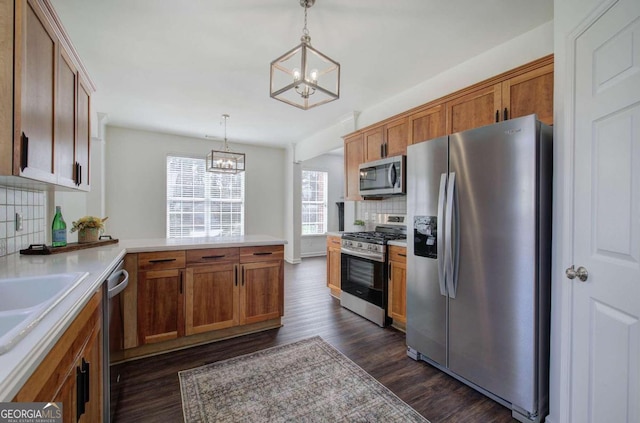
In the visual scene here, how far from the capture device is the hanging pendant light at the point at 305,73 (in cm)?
167

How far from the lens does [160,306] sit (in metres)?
2.42

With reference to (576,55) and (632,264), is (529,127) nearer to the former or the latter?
(576,55)

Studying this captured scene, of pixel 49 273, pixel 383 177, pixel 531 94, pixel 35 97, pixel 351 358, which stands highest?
pixel 531 94

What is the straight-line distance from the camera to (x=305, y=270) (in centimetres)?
577

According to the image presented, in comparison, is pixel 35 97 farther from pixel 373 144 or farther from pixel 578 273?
pixel 373 144

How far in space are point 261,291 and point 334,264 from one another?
134 centimetres

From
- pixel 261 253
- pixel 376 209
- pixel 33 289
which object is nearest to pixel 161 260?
pixel 261 253

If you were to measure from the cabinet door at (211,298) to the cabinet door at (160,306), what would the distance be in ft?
0.24

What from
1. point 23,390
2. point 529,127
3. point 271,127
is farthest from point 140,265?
point 271,127

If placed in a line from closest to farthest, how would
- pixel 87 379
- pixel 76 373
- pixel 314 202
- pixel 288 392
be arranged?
pixel 76 373, pixel 87 379, pixel 288 392, pixel 314 202

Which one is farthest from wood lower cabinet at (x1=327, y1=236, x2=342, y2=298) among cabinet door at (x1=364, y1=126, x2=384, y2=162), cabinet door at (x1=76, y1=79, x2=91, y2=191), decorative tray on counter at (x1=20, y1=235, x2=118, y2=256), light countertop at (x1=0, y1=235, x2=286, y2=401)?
cabinet door at (x1=76, y1=79, x2=91, y2=191)

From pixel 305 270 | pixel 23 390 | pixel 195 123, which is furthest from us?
pixel 305 270

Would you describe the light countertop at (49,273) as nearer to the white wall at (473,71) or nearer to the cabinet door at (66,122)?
the cabinet door at (66,122)

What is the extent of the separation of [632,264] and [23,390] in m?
1.99
